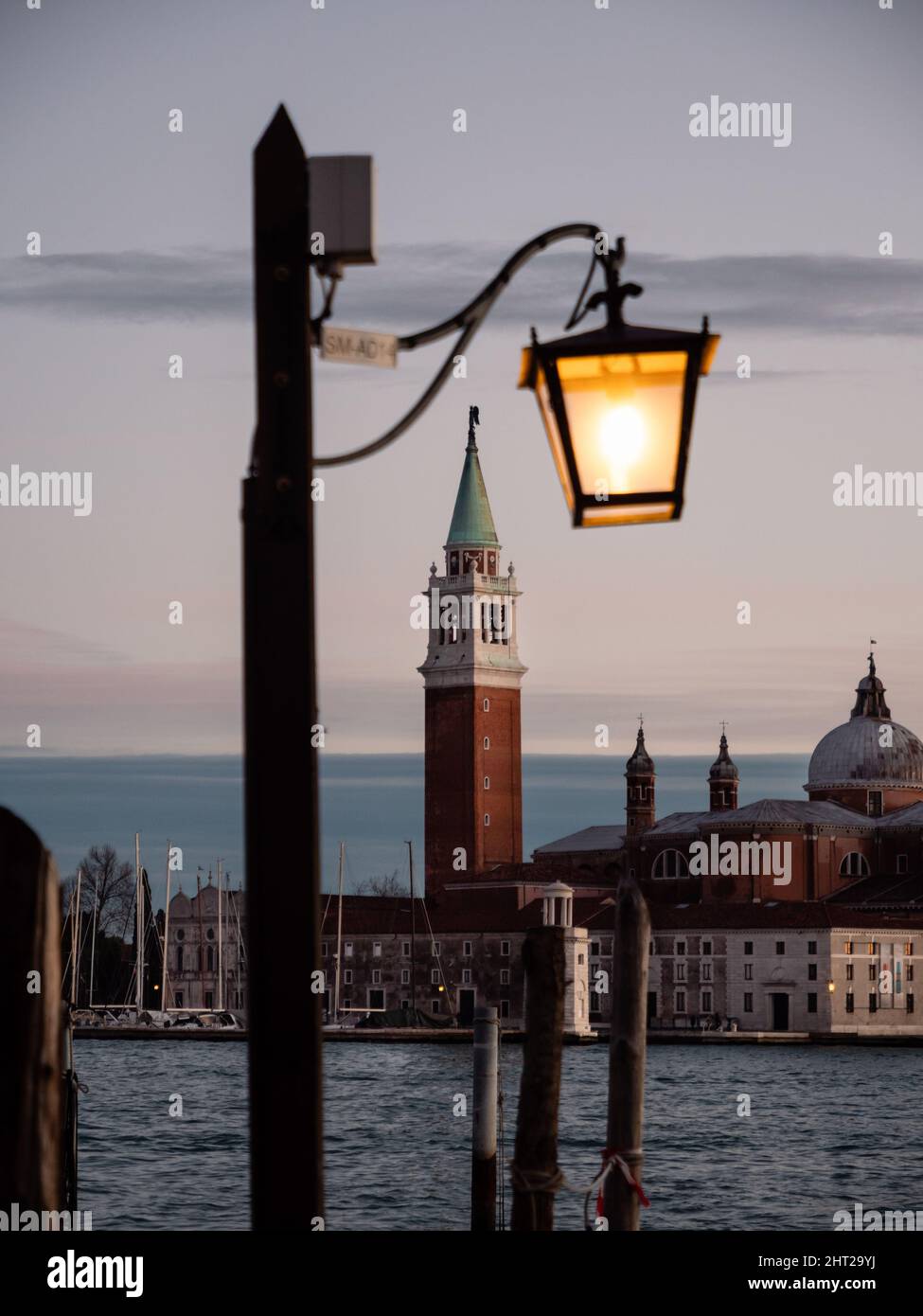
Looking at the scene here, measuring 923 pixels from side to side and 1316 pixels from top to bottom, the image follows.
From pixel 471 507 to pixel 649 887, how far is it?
16.8 meters

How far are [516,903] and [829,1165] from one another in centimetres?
4983

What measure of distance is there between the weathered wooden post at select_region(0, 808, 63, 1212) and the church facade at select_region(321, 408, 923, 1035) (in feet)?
228

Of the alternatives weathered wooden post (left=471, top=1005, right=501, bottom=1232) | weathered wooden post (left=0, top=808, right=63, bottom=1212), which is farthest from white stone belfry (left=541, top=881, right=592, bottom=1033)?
weathered wooden post (left=0, top=808, right=63, bottom=1212)

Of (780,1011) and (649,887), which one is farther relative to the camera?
(649,887)

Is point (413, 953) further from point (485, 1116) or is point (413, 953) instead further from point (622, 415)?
point (622, 415)

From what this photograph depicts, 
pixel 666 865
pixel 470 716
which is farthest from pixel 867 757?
pixel 470 716

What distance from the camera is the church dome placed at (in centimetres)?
8550

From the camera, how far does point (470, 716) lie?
268 feet

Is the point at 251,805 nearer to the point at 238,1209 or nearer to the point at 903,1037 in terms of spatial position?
the point at 238,1209

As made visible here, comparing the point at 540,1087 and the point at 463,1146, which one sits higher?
the point at 540,1087

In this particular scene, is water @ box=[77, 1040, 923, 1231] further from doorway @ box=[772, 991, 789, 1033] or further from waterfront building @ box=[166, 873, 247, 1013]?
waterfront building @ box=[166, 873, 247, 1013]

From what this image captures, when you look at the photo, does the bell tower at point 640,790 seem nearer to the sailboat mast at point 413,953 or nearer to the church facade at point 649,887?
the church facade at point 649,887

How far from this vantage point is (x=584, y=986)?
74.5 m
